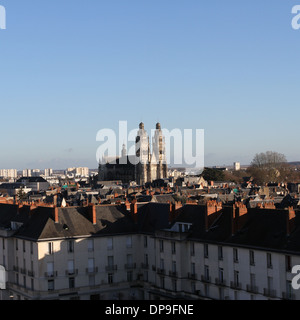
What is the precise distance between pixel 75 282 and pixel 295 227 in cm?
1656

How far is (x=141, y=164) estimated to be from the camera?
17212cm

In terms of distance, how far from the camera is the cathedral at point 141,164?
566 feet

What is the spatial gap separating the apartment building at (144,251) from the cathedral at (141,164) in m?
123

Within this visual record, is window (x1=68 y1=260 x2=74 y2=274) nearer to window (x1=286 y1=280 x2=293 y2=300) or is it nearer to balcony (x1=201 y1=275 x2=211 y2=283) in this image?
balcony (x1=201 y1=275 x2=211 y2=283)

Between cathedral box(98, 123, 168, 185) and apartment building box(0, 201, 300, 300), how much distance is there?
404 ft

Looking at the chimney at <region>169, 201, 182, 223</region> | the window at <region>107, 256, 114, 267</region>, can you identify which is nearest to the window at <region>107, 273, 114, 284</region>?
the window at <region>107, 256, 114, 267</region>

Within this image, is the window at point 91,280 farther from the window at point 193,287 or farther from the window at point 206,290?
the window at point 206,290

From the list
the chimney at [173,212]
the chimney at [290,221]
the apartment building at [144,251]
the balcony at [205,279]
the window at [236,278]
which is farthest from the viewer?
the chimney at [173,212]

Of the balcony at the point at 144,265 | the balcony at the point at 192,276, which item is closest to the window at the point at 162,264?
the balcony at the point at 144,265

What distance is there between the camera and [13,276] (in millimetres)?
46031

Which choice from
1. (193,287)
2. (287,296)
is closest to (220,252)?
(193,287)

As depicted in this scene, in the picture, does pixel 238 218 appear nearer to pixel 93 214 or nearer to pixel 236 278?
pixel 236 278

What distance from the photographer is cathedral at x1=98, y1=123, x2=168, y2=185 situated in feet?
566
